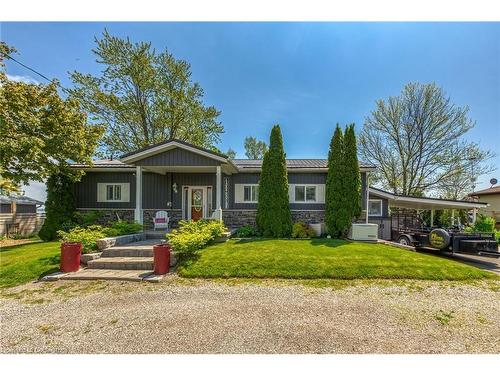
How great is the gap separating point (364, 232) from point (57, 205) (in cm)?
1499

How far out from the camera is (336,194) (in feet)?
36.0

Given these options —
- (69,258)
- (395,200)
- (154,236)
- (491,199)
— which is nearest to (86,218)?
(154,236)

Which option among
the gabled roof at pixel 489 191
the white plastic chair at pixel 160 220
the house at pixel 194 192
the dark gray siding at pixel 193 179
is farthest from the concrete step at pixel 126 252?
the gabled roof at pixel 489 191

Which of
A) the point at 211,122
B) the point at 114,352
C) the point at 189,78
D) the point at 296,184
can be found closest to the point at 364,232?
the point at 296,184

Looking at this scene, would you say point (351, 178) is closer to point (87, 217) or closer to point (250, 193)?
point (250, 193)

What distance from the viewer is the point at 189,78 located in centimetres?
2177

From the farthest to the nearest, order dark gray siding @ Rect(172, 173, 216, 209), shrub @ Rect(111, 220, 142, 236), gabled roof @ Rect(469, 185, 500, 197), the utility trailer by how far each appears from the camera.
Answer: gabled roof @ Rect(469, 185, 500, 197), dark gray siding @ Rect(172, 173, 216, 209), shrub @ Rect(111, 220, 142, 236), the utility trailer

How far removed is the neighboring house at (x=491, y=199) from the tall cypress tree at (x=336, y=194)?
1922 cm

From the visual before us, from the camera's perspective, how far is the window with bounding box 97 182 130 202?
12.7 m

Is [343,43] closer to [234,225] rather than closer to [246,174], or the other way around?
[246,174]

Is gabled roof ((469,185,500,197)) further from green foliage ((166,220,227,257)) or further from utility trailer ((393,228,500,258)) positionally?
green foliage ((166,220,227,257))

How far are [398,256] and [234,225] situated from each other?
7503 millimetres

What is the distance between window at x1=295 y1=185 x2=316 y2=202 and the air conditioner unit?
269 cm

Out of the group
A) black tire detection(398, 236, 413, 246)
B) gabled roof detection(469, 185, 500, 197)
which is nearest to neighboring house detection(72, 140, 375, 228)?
black tire detection(398, 236, 413, 246)
